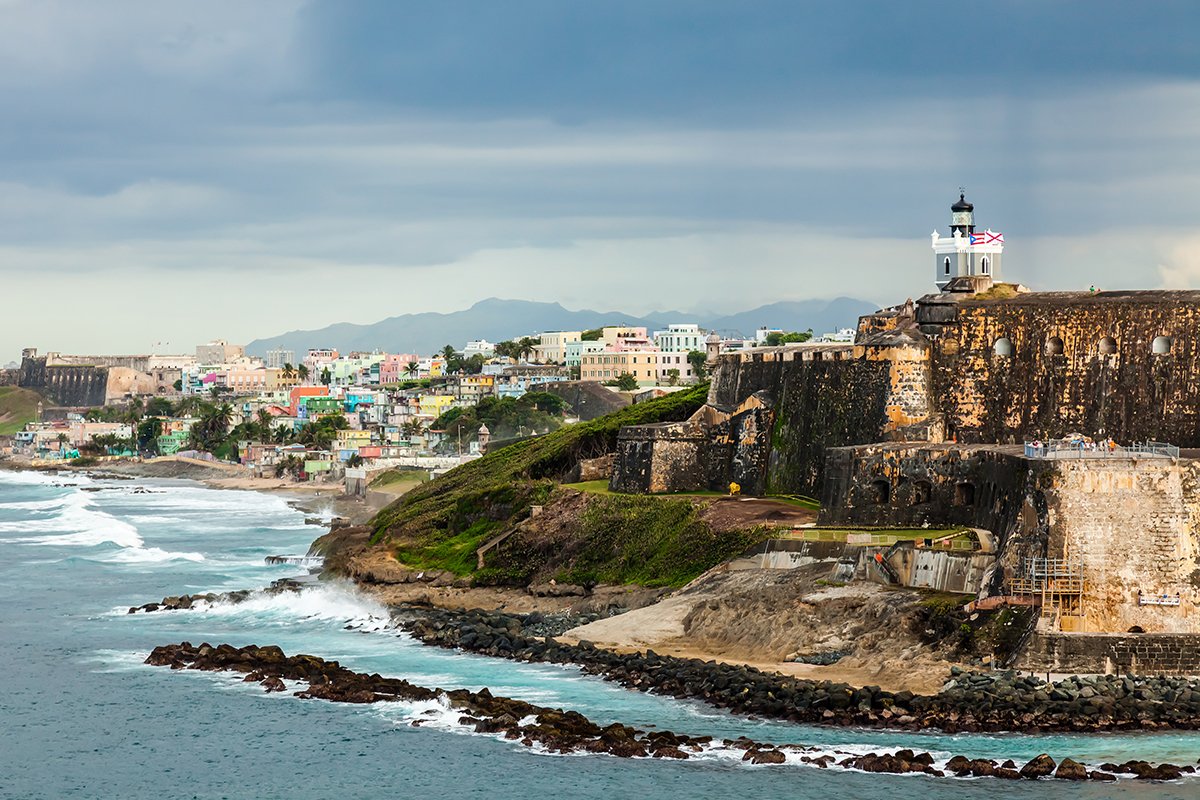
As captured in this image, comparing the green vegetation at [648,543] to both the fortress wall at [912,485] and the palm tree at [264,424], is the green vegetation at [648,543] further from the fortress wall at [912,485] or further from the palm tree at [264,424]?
the palm tree at [264,424]

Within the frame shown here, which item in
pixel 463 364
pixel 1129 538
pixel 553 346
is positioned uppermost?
pixel 553 346

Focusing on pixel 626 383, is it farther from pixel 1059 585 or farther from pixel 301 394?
pixel 1059 585

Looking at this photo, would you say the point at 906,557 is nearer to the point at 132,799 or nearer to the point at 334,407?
the point at 132,799

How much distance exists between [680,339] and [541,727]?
125 metres

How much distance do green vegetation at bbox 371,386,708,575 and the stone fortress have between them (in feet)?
16.9

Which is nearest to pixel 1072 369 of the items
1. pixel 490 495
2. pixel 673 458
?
pixel 673 458

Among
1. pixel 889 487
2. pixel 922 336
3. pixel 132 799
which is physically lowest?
pixel 132 799

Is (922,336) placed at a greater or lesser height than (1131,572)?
greater

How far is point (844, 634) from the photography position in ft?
132

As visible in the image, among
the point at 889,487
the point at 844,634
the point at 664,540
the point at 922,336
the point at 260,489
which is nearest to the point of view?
the point at 844,634

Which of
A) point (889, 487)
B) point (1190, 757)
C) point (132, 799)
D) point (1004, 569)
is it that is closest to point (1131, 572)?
point (1004, 569)

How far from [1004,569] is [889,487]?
23.6ft

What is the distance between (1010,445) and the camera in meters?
45.7

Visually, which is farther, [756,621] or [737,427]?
[737,427]
